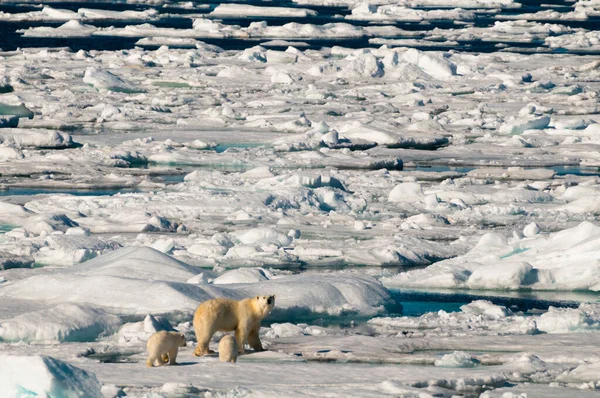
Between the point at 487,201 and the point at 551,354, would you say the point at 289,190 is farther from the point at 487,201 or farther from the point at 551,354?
the point at 551,354

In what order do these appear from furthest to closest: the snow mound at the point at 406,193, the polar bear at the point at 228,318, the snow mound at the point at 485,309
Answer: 1. the snow mound at the point at 406,193
2. the snow mound at the point at 485,309
3. the polar bear at the point at 228,318

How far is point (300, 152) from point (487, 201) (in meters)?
4.28

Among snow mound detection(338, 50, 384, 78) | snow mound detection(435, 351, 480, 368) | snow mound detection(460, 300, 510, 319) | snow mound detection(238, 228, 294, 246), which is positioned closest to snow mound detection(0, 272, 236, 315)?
snow mound detection(460, 300, 510, 319)

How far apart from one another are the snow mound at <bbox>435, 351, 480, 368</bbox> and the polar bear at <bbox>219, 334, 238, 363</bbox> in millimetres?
1227

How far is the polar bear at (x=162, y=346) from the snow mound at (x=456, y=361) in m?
1.57

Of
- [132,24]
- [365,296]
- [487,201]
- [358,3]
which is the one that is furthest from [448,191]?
[358,3]

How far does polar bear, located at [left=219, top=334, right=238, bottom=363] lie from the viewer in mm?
6465

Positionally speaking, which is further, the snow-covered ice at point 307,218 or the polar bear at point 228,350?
the snow-covered ice at point 307,218

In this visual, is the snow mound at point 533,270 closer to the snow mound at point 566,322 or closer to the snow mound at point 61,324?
the snow mound at point 566,322

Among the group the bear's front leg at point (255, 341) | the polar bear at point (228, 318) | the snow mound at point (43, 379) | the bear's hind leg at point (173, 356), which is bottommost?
the bear's front leg at point (255, 341)

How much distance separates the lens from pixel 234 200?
1341 centimetres

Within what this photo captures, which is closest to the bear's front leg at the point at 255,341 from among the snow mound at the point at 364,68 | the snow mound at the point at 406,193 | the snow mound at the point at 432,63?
the snow mound at the point at 406,193

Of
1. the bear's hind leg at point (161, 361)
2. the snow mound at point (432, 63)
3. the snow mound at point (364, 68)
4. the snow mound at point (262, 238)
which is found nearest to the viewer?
the bear's hind leg at point (161, 361)

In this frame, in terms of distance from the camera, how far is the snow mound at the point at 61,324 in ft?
23.7
